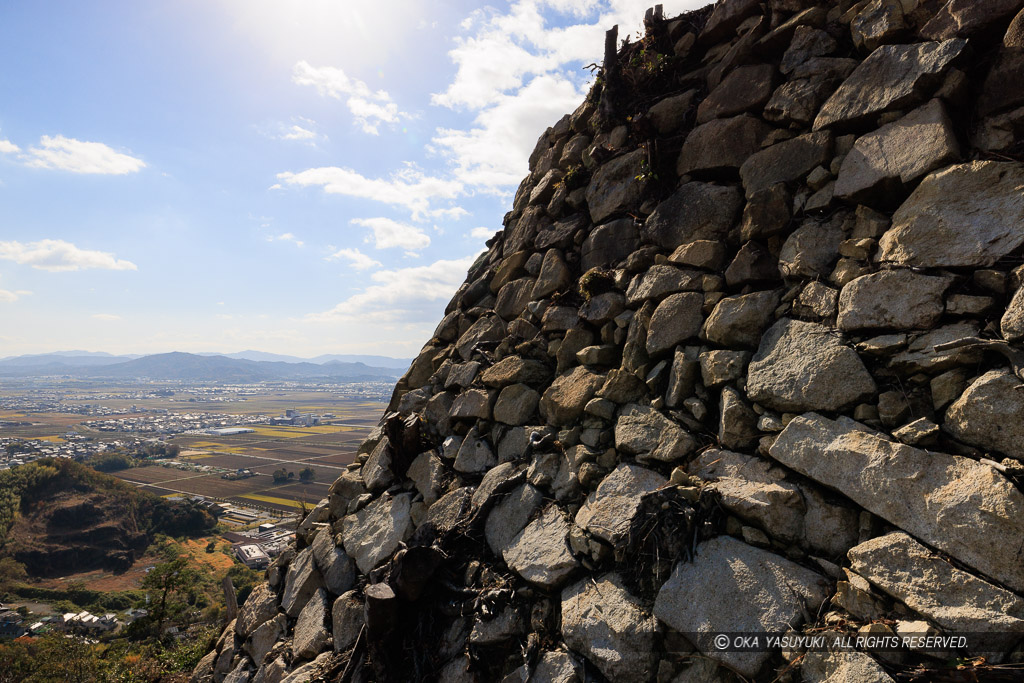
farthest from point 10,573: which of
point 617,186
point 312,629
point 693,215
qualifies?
point 693,215

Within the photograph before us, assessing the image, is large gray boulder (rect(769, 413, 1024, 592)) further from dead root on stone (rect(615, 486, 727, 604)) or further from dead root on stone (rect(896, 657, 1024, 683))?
dead root on stone (rect(615, 486, 727, 604))

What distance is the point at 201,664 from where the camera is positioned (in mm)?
7578

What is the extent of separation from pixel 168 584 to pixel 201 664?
17212 millimetres

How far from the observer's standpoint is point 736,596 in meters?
3.05

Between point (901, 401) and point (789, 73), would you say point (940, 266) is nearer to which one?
point (901, 401)

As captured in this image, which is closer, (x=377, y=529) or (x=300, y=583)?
(x=377, y=529)

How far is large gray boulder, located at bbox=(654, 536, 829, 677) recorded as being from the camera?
284 cm

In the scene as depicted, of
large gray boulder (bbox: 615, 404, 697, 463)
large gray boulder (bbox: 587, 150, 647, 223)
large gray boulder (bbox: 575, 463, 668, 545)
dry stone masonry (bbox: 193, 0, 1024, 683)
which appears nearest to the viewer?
dry stone masonry (bbox: 193, 0, 1024, 683)

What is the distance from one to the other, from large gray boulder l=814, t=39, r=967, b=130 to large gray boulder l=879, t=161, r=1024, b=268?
732mm

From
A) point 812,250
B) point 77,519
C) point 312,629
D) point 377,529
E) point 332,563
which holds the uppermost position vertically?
point 812,250

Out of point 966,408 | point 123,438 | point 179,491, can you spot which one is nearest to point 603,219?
point 966,408

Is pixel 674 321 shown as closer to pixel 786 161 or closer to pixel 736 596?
pixel 786 161

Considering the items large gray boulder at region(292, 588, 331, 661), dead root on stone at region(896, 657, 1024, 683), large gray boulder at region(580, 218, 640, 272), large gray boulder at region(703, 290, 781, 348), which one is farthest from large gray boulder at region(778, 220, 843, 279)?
large gray boulder at region(292, 588, 331, 661)

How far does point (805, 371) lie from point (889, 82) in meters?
2.35
